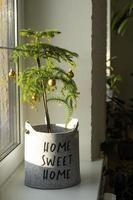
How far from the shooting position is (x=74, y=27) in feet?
4.87

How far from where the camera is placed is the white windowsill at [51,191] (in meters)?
1.14

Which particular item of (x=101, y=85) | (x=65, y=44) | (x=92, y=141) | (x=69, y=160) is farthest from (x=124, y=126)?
(x=69, y=160)


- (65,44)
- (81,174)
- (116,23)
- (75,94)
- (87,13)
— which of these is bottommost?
(81,174)

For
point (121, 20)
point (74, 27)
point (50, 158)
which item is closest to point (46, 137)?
point (50, 158)

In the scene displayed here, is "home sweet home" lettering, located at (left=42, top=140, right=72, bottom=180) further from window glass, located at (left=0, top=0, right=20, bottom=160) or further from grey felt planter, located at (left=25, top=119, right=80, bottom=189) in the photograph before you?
window glass, located at (left=0, top=0, right=20, bottom=160)

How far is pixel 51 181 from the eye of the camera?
119cm

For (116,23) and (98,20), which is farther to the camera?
(116,23)

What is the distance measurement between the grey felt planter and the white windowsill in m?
0.03

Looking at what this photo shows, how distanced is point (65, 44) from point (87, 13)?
0.47 ft

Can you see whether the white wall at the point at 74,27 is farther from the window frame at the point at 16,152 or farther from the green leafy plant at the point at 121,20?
the green leafy plant at the point at 121,20

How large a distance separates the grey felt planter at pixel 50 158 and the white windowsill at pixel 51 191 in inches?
1.1

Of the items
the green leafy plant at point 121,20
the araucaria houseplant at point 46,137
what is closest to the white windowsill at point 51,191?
the araucaria houseplant at point 46,137

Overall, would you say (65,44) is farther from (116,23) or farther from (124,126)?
(116,23)

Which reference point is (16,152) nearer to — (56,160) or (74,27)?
(56,160)
